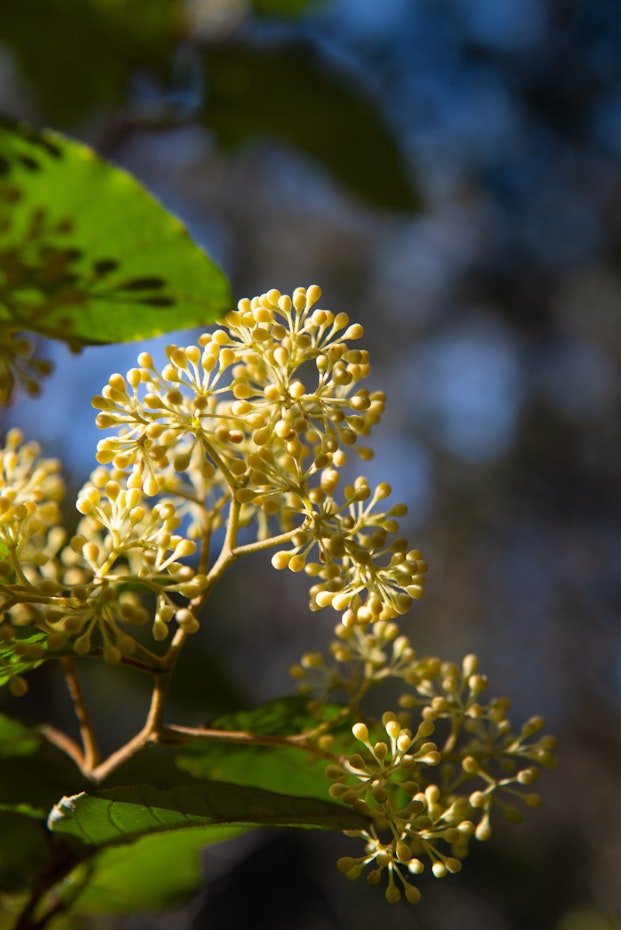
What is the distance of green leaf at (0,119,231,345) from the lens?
630mm

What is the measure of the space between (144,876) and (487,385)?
17.8 ft

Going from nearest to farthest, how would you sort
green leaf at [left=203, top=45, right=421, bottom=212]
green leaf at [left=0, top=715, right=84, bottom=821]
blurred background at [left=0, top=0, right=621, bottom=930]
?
green leaf at [left=0, top=715, right=84, bottom=821] → green leaf at [left=203, top=45, right=421, bottom=212] → blurred background at [left=0, top=0, right=621, bottom=930]

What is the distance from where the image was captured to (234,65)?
1.59 meters

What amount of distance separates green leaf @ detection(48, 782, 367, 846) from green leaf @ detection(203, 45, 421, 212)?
1.29 metres

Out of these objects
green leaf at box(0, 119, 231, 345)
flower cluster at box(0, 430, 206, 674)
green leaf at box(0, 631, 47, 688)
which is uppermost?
green leaf at box(0, 119, 231, 345)

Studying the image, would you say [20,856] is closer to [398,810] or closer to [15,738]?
[15,738]

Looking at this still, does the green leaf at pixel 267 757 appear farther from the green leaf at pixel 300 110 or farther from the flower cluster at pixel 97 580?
the green leaf at pixel 300 110

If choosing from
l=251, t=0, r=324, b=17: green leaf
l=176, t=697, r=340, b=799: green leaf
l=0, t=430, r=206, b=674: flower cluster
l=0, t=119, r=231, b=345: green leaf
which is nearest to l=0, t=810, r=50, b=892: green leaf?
l=176, t=697, r=340, b=799: green leaf

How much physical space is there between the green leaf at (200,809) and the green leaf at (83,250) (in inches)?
14.5

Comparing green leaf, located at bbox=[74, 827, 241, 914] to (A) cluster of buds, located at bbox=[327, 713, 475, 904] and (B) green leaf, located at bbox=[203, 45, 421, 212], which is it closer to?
(A) cluster of buds, located at bbox=[327, 713, 475, 904]

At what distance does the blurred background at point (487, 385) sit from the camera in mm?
4316

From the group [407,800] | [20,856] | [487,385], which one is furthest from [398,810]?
[487,385]

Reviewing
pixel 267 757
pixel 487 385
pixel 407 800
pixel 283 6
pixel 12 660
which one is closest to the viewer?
pixel 12 660

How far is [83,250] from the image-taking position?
0.65 m
